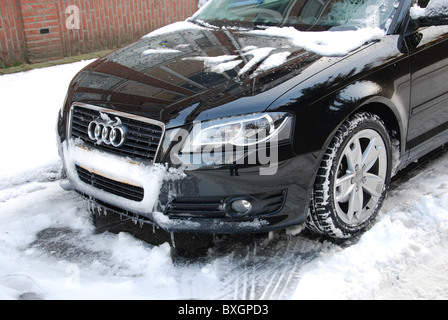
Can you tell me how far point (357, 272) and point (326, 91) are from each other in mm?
965

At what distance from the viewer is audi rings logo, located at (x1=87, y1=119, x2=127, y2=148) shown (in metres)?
2.82

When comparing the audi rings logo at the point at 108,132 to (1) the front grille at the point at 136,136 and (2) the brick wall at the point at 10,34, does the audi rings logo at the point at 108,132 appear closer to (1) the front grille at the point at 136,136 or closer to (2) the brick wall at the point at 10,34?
(1) the front grille at the point at 136,136

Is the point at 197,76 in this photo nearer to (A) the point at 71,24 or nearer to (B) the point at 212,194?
(B) the point at 212,194

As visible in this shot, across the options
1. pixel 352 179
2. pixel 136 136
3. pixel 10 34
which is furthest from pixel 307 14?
pixel 10 34

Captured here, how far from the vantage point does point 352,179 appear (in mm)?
3080

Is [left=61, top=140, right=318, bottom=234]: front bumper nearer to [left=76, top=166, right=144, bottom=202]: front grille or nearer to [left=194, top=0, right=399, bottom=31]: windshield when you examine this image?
[left=76, top=166, right=144, bottom=202]: front grille

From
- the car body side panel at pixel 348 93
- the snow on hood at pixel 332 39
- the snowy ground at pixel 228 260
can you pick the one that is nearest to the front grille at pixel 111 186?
the snowy ground at pixel 228 260

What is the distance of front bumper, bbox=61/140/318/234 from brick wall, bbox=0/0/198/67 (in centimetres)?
478

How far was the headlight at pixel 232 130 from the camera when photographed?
8.72ft

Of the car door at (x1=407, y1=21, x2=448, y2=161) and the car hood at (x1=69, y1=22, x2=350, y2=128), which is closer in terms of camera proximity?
the car hood at (x1=69, y1=22, x2=350, y2=128)

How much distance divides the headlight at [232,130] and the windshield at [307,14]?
111cm

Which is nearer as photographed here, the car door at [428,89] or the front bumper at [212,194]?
the front bumper at [212,194]

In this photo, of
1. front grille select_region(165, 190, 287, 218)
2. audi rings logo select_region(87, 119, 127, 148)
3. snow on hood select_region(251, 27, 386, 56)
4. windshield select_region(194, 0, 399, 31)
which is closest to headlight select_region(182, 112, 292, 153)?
front grille select_region(165, 190, 287, 218)

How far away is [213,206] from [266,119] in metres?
0.53
